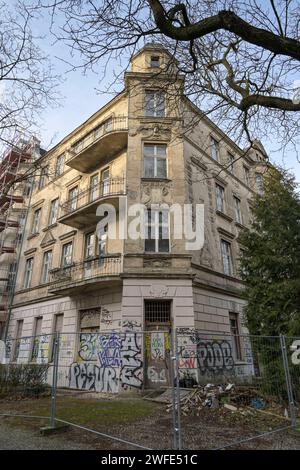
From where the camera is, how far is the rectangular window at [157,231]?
1328 cm

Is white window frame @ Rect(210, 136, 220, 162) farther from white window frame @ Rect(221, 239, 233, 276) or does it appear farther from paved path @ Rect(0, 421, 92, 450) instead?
paved path @ Rect(0, 421, 92, 450)

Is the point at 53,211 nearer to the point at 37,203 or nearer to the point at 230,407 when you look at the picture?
the point at 37,203

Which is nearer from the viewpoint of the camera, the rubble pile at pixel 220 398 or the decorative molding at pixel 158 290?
the rubble pile at pixel 220 398

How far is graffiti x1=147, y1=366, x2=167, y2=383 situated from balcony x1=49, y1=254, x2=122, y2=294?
3579 mm

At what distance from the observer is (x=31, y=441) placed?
5.17 meters

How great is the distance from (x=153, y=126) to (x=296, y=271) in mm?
9801

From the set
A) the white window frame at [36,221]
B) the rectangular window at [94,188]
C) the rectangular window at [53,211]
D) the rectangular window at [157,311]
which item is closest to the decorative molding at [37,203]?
the white window frame at [36,221]

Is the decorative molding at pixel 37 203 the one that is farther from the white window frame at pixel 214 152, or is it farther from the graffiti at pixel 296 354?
the graffiti at pixel 296 354

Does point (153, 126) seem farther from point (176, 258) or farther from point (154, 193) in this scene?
point (176, 258)

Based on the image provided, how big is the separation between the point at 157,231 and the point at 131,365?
17.8 feet

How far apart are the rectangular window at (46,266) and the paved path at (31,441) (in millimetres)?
12728

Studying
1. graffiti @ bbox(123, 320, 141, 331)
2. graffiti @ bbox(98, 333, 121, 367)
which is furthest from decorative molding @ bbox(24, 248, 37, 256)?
graffiti @ bbox(98, 333, 121, 367)

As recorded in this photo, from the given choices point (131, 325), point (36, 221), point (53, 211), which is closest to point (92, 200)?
point (131, 325)

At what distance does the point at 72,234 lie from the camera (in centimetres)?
1702
